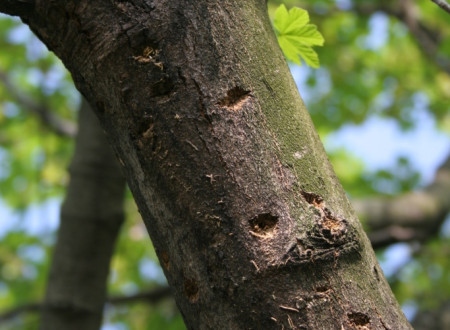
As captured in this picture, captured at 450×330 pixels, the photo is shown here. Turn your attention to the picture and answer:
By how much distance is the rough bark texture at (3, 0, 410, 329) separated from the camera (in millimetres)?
866

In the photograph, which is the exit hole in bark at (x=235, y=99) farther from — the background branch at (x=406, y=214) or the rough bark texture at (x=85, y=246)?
the background branch at (x=406, y=214)

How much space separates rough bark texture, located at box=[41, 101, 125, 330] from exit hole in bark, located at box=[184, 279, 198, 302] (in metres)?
1.87

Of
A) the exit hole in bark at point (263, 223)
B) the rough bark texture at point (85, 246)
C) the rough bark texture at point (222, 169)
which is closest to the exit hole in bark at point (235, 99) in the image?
the rough bark texture at point (222, 169)

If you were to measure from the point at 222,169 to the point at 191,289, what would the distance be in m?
→ 0.23

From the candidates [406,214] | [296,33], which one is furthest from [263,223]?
[406,214]

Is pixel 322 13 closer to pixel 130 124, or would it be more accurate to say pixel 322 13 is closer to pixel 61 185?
pixel 61 185

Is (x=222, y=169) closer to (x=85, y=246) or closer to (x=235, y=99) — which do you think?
(x=235, y=99)

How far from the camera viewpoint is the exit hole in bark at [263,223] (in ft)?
2.85

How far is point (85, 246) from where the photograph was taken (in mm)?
2688

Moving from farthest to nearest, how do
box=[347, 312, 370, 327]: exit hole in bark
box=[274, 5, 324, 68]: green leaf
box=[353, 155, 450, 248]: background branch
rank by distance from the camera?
box=[353, 155, 450, 248]: background branch → box=[274, 5, 324, 68]: green leaf → box=[347, 312, 370, 327]: exit hole in bark

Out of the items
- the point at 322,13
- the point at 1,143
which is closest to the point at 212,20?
the point at 322,13

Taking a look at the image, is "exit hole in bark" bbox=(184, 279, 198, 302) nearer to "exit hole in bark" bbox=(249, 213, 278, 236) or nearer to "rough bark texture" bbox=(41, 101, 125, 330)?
"exit hole in bark" bbox=(249, 213, 278, 236)

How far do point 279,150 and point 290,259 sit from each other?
20 centimetres

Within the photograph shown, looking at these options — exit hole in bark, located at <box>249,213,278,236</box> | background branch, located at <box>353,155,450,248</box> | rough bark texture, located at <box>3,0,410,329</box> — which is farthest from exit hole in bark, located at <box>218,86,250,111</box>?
background branch, located at <box>353,155,450,248</box>
